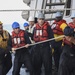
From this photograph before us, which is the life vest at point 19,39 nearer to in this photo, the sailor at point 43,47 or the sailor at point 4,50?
the sailor at point 4,50

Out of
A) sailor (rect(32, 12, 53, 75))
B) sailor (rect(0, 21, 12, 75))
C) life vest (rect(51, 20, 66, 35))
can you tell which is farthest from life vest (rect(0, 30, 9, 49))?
life vest (rect(51, 20, 66, 35))

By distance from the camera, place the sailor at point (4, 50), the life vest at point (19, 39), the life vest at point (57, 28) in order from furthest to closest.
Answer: the life vest at point (57, 28), the sailor at point (4, 50), the life vest at point (19, 39)

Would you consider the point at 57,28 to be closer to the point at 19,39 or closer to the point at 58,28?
the point at 58,28

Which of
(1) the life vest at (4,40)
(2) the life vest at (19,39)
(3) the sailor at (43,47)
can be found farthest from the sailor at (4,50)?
(3) the sailor at (43,47)

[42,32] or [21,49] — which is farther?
[21,49]

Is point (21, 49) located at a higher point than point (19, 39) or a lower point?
lower

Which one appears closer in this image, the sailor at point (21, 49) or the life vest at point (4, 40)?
the sailor at point (21, 49)

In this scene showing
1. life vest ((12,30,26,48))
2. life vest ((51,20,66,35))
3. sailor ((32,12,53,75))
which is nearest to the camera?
sailor ((32,12,53,75))

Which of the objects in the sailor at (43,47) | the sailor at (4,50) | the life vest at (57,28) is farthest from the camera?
the life vest at (57,28)

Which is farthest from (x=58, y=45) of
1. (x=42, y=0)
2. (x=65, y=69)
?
(x=42, y=0)

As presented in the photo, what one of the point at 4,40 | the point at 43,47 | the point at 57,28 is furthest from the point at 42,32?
the point at 4,40

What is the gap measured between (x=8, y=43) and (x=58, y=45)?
50.3 inches

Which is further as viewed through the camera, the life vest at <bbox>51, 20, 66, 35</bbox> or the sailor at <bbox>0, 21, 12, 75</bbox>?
the life vest at <bbox>51, 20, 66, 35</bbox>

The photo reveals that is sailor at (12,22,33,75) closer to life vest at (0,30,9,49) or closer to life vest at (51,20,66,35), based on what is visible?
life vest at (0,30,9,49)
